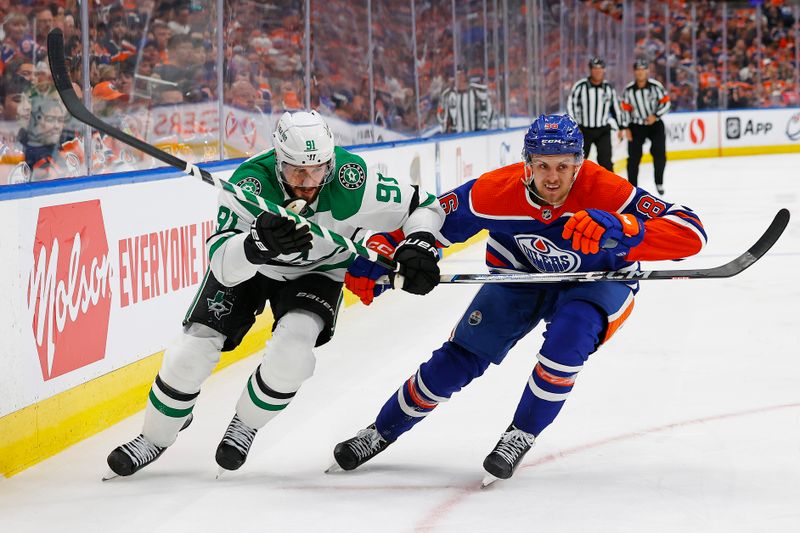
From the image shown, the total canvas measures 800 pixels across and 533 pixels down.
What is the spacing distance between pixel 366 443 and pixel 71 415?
922 mm

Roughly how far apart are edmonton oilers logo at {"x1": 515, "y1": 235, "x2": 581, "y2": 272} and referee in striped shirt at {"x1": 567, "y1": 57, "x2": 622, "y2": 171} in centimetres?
816

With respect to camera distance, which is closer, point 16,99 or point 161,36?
point 16,99

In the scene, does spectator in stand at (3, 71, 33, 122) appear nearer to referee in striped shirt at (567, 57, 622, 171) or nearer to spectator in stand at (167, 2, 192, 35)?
spectator in stand at (167, 2, 192, 35)

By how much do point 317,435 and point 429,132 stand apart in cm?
556

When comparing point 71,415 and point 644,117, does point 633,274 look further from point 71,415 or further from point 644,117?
point 644,117

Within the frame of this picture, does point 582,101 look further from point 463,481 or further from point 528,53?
point 463,481

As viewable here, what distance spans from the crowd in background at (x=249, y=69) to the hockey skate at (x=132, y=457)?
114 cm

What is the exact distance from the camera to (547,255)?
10.2 feet

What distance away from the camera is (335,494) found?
289cm

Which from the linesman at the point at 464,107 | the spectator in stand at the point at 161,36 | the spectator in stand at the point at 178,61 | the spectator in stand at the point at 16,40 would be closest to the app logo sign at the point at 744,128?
the linesman at the point at 464,107

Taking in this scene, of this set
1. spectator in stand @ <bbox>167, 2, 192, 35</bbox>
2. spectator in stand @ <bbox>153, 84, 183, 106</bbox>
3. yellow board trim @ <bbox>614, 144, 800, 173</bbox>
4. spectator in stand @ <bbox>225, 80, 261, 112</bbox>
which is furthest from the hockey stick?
yellow board trim @ <bbox>614, 144, 800, 173</bbox>

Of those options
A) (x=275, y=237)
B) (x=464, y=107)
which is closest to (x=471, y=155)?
(x=464, y=107)

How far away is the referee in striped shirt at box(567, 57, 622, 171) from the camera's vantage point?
441 inches

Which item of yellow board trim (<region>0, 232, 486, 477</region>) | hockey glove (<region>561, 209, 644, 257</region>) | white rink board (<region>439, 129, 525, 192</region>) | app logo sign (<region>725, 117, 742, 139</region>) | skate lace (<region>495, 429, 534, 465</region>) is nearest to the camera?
hockey glove (<region>561, 209, 644, 257</region>)
